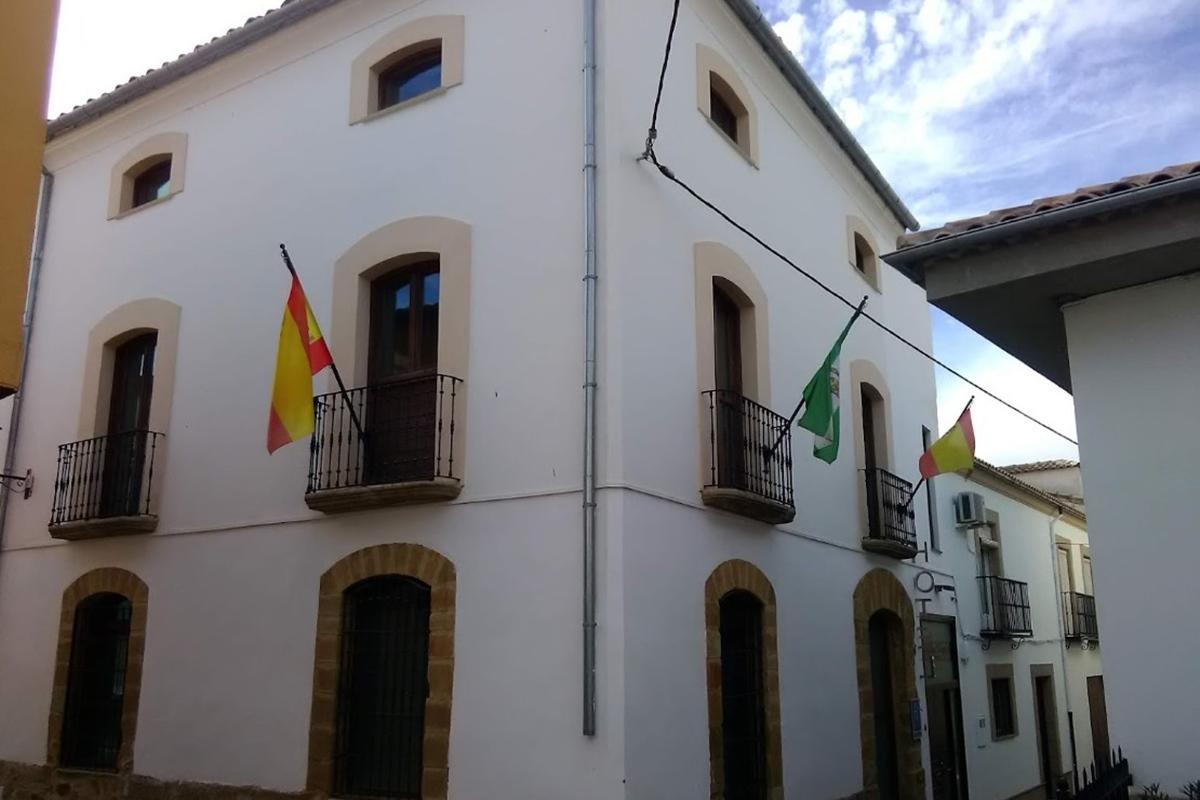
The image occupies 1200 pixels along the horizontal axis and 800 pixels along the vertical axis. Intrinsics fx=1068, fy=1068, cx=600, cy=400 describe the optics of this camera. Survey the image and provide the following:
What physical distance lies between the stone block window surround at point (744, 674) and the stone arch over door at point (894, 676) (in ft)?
6.01

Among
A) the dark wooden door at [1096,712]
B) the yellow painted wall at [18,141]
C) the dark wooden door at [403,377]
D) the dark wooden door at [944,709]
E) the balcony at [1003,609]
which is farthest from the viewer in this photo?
the dark wooden door at [1096,712]

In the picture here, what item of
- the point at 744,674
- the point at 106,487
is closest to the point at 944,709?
the point at 744,674

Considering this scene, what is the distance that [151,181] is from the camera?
434 inches

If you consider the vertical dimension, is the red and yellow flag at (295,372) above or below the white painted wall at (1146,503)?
above

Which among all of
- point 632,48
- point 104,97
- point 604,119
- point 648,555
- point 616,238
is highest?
point 104,97

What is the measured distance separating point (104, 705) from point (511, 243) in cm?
571

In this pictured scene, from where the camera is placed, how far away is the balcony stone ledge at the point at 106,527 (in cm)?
927

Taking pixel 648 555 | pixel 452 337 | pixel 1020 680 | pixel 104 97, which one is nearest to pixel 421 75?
pixel 452 337

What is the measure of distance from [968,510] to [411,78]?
8977 mm

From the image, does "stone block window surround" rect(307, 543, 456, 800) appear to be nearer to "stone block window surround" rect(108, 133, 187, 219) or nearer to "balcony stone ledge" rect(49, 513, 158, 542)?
"balcony stone ledge" rect(49, 513, 158, 542)

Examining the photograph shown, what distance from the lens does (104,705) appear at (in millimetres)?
9578

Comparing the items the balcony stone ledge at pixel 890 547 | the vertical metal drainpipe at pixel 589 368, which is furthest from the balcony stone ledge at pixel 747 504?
the balcony stone ledge at pixel 890 547

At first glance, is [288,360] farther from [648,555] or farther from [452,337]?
[648,555]

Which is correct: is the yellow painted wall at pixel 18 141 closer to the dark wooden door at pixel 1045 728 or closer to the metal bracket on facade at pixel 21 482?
the metal bracket on facade at pixel 21 482
